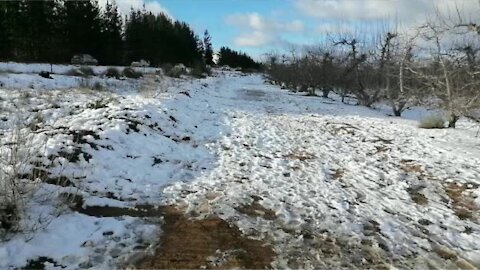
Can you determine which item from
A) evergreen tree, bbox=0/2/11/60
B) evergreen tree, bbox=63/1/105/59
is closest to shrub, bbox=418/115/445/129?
evergreen tree, bbox=0/2/11/60

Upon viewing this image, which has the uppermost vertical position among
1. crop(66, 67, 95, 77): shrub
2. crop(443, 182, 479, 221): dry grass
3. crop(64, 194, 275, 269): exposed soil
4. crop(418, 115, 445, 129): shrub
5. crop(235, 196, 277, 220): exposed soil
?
crop(418, 115, 445, 129): shrub

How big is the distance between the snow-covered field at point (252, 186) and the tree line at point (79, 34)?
1135 inches

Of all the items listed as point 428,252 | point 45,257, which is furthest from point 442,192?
point 45,257

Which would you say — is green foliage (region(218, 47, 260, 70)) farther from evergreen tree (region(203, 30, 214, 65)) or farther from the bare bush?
the bare bush

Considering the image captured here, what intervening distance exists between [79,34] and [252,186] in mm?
41327

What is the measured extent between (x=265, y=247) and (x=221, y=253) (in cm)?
53

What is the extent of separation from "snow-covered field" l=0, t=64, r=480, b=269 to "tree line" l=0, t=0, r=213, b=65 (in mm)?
28817

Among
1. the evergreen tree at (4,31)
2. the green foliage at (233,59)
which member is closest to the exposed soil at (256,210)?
the evergreen tree at (4,31)

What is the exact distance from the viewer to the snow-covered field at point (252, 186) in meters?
4.68

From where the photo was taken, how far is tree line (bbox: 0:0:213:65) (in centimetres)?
3669

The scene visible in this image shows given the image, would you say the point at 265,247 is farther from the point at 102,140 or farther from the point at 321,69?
the point at 321,69

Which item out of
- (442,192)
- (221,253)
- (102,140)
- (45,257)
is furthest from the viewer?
(102,140)

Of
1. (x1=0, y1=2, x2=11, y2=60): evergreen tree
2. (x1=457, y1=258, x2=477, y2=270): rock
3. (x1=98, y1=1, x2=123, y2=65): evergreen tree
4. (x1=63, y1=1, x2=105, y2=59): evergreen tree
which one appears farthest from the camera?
(x1=98, y1=1, x2=123, y2=65): evergreen tree

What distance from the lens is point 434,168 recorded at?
822 centimetres
